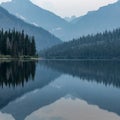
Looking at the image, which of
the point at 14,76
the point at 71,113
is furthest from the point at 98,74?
the point at 71,113

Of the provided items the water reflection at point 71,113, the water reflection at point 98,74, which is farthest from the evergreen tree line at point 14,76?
the water reflection at point 71,113

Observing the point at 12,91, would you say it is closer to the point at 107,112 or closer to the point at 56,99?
the point at 56,99

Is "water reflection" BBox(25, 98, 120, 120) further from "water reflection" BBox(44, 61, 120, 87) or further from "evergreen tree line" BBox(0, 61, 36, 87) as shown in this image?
"water reflection" BBox(44, 61, 120, 87)

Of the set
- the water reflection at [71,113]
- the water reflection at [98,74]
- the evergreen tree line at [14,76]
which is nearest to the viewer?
the water reflection at [71,113]

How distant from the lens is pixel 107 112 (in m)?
35.5

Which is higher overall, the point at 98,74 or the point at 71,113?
the point at 71,113

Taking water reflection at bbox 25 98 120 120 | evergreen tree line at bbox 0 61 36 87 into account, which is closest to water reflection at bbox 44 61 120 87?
evergreen tree line at bbox 0 61 36 87

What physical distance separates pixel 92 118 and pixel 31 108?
294 inches

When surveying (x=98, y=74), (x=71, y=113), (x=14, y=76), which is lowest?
(x=98, y=74)

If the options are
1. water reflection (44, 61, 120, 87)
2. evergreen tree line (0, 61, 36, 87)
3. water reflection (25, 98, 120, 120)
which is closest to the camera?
water reflection (25, 98, 120, 120)

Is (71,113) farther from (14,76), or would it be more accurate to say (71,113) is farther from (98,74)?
(98,74)

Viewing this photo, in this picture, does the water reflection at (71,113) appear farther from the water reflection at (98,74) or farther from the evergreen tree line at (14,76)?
the water reflection at (98,74)

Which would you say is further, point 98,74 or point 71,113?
point 98,74

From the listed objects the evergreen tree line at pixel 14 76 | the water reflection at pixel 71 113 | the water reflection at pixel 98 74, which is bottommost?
the water reflection at pixel 98 74
